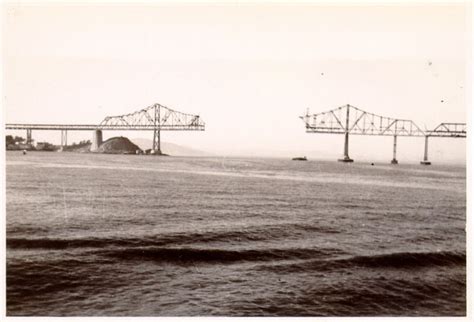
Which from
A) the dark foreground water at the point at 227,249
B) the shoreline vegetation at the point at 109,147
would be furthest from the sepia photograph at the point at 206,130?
the shoreline vegetation at the point at 109,147

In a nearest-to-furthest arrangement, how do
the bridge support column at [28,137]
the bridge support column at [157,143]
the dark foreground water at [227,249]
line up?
the dark foreground water at [227,249] < the bridge support column at [28,137] < the bridge support column at [157,143]

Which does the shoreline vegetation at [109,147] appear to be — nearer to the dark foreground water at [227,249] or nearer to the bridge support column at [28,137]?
the dark foreground water at [227,249]

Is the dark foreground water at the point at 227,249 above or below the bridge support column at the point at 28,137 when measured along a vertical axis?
below

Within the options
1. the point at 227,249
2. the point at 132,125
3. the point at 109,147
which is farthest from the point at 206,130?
the point at 109,147

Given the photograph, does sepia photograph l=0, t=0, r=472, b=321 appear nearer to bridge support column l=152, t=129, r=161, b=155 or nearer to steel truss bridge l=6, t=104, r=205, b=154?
steel truss bridge l=6, t=104, r=205, b=154

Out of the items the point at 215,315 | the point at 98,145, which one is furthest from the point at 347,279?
the point at 98,145

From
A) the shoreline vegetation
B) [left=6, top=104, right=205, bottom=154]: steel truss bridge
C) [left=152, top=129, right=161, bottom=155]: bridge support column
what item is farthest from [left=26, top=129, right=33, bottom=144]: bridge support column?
[left=152, top=129, right=161, bottom=155]: bridge support column
